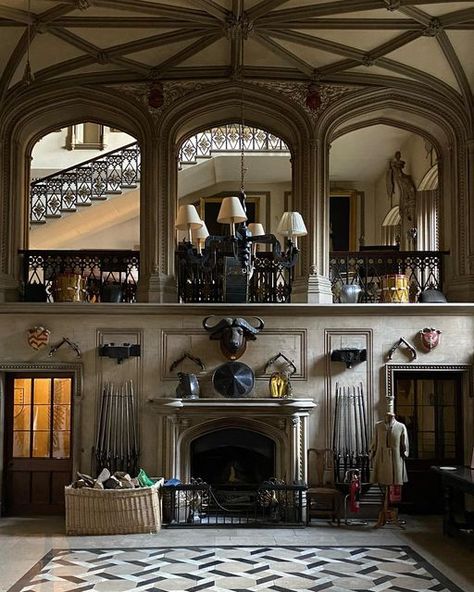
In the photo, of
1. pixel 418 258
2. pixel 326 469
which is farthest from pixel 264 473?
pixel 418 258

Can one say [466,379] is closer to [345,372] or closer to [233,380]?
[345,372]

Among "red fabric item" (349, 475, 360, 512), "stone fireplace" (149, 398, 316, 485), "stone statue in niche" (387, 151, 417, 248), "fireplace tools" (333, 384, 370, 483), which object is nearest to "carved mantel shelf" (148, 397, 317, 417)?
"stone fireplace" (149, 398, 316, 485)

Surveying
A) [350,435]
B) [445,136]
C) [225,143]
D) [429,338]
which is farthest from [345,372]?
[225,143]

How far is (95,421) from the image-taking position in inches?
420

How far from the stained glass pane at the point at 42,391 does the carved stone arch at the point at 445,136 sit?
4.08 meters

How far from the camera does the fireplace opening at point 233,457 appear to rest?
10664 millimetres

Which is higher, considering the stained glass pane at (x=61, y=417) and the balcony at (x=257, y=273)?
the balcony at (x=257, y=273)

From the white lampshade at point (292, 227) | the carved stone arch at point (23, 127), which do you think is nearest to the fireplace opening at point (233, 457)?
the carved stone arch at point (23, 127)

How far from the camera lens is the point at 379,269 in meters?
11.3

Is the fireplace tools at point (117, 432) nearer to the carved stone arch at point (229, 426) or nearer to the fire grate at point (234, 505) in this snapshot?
the carved stone arch at point (229, 426)

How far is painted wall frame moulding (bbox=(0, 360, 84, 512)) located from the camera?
10625 millimetres

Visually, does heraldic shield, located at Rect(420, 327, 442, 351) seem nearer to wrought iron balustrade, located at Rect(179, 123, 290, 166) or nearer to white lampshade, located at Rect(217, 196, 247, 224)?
white lampshade, located at Rect(217, 196, 247, 224)

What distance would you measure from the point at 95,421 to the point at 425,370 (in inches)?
174

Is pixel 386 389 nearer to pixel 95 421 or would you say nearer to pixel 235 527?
pixel 235 527
